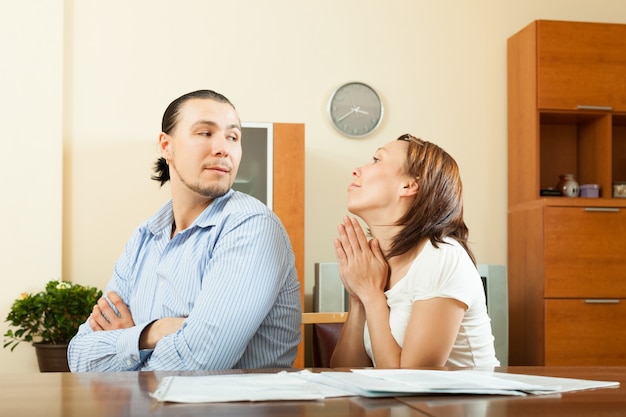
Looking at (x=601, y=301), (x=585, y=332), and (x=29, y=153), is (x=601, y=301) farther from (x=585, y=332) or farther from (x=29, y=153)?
(x=29, y=153)

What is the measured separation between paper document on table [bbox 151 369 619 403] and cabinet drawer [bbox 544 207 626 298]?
3539 millimetres

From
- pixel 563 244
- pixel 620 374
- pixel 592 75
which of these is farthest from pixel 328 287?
pixel 620 374

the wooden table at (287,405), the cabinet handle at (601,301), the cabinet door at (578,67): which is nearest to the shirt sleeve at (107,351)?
the wooden table at (287,405)

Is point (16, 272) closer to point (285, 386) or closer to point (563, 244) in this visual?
point (563, 244)

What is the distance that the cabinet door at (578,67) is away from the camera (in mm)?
Result: 4801

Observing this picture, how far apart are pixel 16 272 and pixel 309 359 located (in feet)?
5.71

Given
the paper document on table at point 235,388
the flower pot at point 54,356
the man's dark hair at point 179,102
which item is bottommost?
the flower pot at point 54,356

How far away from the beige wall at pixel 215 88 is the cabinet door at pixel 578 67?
1.61 ft

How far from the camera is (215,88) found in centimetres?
492

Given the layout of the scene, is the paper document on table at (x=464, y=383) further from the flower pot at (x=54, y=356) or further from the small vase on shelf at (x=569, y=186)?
the small vase on shelf at (x=569, y=186)

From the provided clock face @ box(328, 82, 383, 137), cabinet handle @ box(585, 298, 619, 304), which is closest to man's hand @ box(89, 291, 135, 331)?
clock face @ box(328, 82, 383, 137)

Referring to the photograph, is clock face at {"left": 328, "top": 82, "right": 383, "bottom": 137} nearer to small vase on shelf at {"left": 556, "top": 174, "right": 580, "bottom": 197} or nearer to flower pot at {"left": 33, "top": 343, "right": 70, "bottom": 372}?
small vase on shelf at {"left": 556, "top": 174, "right": 580, "bottom": 197}

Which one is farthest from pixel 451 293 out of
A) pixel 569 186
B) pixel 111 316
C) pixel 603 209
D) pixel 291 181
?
pixel 569 186

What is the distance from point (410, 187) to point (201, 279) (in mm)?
570
